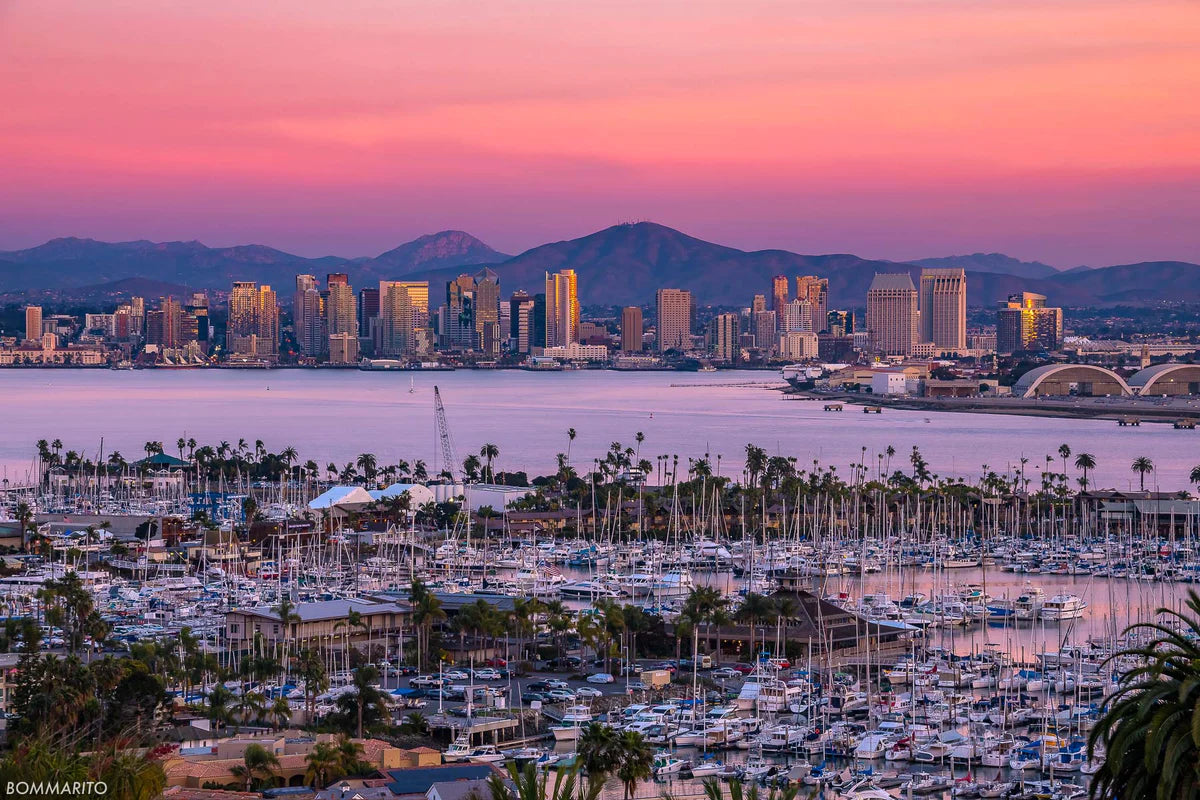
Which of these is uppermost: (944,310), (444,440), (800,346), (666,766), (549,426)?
(944,310)

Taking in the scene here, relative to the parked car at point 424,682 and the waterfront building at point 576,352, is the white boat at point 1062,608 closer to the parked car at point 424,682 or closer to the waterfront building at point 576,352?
the parked car at point 424,682

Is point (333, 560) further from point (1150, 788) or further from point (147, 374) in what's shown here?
point (147, 374)

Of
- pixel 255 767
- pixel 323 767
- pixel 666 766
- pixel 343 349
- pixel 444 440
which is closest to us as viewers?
pixel 323 767

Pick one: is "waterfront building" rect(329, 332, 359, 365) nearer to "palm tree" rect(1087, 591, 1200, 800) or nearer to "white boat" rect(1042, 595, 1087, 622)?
"white boat" rect(1042, 595, 1087, 622)

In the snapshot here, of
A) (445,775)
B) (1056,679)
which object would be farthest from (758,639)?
(445,775)

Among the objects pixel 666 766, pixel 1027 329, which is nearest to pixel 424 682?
pixel 666 766

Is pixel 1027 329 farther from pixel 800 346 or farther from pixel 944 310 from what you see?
pixel 800 346
